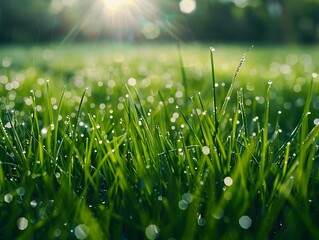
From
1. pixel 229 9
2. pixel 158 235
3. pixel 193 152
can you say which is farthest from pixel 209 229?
pixel 229 9

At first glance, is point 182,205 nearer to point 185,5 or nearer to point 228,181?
point 228,181

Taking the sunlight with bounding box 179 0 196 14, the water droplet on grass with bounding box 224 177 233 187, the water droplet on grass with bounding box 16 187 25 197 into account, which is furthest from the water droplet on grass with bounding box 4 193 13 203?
the sunlight with bounding box 179 0 196 14

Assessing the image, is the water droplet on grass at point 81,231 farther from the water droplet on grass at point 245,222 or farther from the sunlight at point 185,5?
the sunlight at point 185,5

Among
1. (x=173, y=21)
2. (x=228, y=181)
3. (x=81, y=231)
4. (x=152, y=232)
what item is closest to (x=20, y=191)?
(x=81, y=231)

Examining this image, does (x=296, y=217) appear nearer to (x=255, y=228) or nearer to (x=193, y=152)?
(x=255, y=228)

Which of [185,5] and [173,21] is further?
[173,21]

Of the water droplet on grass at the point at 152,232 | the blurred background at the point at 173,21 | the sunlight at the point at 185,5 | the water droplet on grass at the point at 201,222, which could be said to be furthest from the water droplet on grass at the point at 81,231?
the blurred background at the point at 173,21
